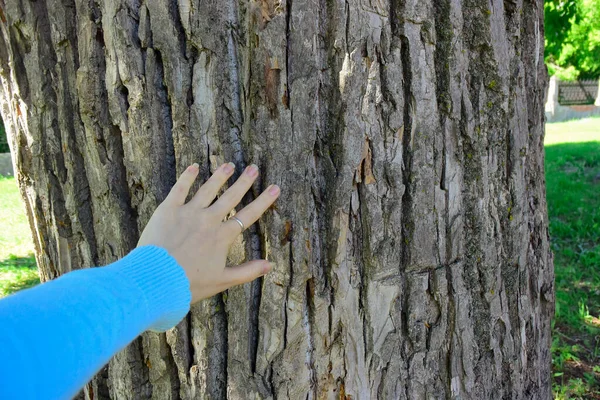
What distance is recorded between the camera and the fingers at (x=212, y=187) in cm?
151

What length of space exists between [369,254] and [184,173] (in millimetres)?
611

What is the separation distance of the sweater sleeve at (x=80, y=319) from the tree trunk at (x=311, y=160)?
0.34 m

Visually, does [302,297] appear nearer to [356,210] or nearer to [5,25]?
[356,210]

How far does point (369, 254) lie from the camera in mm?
1639

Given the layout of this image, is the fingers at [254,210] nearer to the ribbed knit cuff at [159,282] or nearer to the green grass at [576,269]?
the ribbed knit cuff at [159,282]

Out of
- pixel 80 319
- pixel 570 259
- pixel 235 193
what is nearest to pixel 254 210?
pixel 235 193

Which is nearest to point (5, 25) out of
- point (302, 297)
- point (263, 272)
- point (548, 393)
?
point (263, 272)

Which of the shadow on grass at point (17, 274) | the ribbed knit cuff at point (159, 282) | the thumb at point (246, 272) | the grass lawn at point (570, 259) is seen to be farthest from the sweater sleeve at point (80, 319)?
the shadow on grass at point (17, 274)

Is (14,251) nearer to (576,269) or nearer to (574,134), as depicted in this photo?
(576,269)

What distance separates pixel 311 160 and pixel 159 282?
0.56 meters

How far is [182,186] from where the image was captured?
152 cm

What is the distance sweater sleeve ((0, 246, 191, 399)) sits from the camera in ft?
3.54

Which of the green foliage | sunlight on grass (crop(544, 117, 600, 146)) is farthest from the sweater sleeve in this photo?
the green foliage

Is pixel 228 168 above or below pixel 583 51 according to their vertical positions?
above
